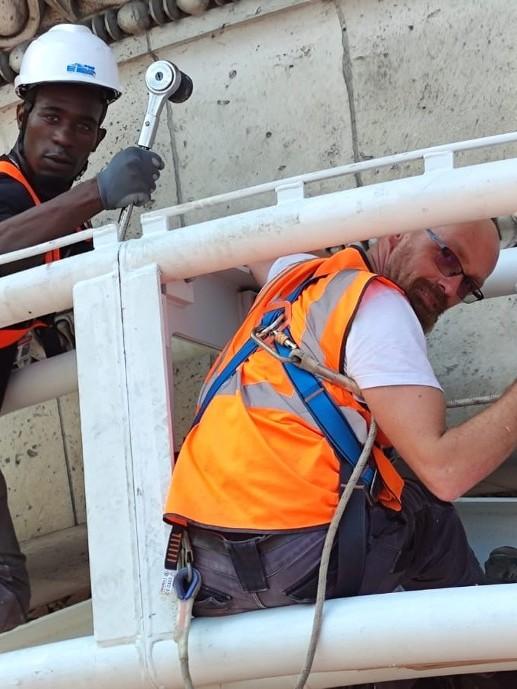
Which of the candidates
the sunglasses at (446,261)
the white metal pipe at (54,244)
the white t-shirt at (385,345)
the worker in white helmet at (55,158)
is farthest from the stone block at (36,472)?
the white t-shirt at (385,345)

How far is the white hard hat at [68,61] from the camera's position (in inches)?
136

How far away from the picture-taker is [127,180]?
3008 millimetres

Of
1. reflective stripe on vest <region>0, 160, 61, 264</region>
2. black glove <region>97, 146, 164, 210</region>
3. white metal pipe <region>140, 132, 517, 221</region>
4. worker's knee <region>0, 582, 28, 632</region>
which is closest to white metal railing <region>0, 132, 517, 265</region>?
white metal pipe <region>140, 132, 517, 221</region>

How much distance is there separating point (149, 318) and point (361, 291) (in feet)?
1.43

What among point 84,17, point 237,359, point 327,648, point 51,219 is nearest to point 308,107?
point 84,17

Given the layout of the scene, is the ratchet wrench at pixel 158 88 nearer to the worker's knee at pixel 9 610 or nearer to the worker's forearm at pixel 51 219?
the worker's forearm at pixel 51 219

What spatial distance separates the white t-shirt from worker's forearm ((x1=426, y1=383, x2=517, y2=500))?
11 cm

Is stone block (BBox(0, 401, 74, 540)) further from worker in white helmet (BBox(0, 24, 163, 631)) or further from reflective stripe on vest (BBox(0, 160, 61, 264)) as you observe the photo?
reflective stripe on vest (BBox(0, 160, 61, 264))

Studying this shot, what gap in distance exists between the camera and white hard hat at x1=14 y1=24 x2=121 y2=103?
3.45 metres

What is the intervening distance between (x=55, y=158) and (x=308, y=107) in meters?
0.82

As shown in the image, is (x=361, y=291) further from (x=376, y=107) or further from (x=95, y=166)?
(x=95, y=166)

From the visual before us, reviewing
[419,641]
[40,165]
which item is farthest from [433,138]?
[419,641]

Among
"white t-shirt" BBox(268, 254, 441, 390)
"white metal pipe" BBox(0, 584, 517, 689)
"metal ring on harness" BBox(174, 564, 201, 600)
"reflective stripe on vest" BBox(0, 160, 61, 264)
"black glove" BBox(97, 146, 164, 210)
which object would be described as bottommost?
"white metal pipe" BBox(0, 584, 517, 689)

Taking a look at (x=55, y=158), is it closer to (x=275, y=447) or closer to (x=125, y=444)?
(x=125, y=444)
